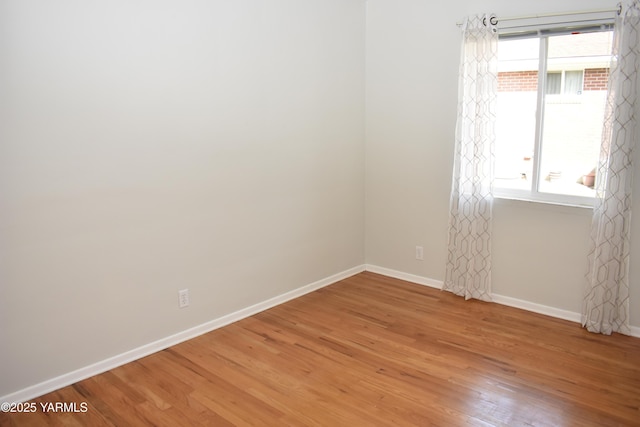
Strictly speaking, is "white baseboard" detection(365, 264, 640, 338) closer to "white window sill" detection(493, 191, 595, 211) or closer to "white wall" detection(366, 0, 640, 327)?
"white wall" detection(366, 0, 640, 327)

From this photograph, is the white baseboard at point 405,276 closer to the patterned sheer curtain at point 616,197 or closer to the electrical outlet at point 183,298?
the patterned sheer curtain at point 616,197

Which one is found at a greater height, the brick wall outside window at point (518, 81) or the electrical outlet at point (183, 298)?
the brick wall outside window at point (518, 81)

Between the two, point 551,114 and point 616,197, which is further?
point 551,114

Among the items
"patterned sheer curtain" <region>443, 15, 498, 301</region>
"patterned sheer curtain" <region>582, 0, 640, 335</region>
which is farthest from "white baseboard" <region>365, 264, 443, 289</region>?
"patterned sheer curtain" <region>582, 0, 640, 335</region>

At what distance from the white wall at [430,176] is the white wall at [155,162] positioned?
1.19 feet

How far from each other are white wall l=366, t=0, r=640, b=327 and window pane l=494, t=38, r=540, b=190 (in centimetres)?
23

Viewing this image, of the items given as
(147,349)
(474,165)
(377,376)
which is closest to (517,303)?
(474,165)

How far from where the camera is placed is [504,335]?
3.23m

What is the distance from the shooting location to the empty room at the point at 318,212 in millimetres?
2467

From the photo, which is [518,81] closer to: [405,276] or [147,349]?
[405,276]

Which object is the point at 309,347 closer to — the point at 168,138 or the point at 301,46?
the point at 168,138

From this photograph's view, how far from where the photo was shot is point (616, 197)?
308 centimetres

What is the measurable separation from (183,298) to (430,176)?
2212 millimetres

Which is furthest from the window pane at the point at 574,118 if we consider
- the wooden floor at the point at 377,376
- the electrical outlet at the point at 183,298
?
the electrical outlet at the point at 183,298
